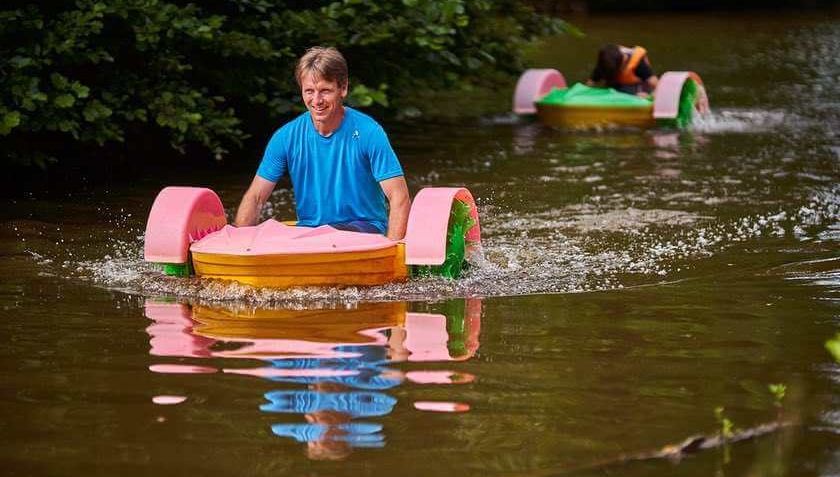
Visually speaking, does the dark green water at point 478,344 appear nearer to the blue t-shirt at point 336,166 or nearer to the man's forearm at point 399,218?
the man's forearm at point 399,218

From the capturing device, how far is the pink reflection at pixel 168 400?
511cm

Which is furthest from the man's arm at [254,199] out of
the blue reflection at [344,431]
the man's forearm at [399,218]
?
the blue reflection at [344,431]

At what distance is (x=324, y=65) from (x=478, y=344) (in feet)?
5.65

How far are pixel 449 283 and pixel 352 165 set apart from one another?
77cm

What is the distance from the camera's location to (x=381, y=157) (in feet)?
23.5

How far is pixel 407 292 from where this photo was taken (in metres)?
7.08

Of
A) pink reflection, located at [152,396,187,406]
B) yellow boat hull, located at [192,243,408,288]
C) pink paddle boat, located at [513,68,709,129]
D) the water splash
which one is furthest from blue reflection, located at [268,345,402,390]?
the water splash

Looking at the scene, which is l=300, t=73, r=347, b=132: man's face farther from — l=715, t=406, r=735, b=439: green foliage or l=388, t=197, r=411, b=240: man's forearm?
l=715, t=406, r=735, b=439: green foliage

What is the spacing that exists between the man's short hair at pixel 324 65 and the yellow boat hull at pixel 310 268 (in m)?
0.86

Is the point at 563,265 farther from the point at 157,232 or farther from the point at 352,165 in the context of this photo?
the point at 157,232

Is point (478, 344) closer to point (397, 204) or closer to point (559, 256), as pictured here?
point (397, 204)

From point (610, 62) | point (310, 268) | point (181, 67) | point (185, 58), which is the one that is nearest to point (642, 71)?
point (610, 62)

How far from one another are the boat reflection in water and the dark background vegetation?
9.57ft

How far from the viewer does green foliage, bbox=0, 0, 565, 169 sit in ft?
30.5
